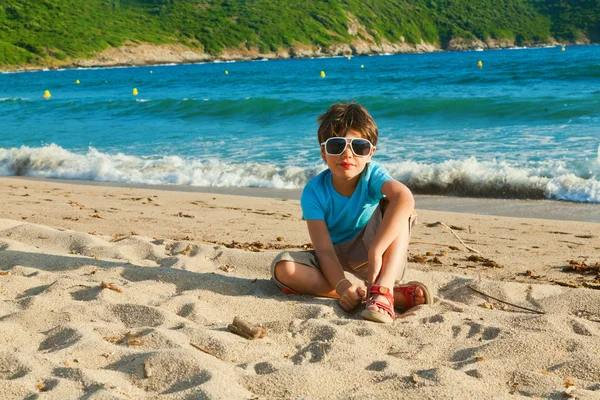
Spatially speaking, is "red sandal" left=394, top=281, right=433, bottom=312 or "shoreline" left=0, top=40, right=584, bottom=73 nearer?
"red sandal" left=394, top=281, right=433, bottom=312

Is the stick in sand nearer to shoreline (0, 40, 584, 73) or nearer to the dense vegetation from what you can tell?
shoreline (0, 40, 584, 73)

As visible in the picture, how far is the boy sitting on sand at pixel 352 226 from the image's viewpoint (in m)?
3.32

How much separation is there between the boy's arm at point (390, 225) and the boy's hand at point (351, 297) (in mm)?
69

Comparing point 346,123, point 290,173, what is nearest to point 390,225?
point 346,123

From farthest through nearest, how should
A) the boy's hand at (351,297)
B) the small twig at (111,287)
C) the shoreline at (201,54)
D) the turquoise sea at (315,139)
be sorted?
1. the shoreline at (201,54)
2. the turquoise sea at (315,139)
3. the small twig at (111,287)
4. the boy's hand at (351,297)

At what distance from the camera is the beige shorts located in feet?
11.5

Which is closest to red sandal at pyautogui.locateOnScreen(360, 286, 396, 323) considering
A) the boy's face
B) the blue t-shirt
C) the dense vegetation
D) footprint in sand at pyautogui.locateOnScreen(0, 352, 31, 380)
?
the blue t-shirt

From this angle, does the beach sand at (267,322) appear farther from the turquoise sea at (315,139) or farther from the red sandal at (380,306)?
the turquoise sea at (315,139)

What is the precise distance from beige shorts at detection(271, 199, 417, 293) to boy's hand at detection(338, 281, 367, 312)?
0.88ft

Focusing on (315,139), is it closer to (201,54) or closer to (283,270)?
(283,270)

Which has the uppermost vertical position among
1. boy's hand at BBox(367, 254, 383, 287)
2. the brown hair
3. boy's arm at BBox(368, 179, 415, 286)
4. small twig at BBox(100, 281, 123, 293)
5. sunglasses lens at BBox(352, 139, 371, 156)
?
the brown hair

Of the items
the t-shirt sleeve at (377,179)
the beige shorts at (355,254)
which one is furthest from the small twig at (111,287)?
the t-shirt sleeve at (377,179)

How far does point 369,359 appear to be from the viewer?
8.71ft

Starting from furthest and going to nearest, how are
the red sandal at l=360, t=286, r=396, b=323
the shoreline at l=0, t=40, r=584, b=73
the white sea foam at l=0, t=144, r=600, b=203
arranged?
1. the shoreline at l=0, t=40, r=584, b=73
2. the white sea foam at l=0, t=144, r=600, b=203
3. the red sandal at l=360, t=286, r=396, b=323
